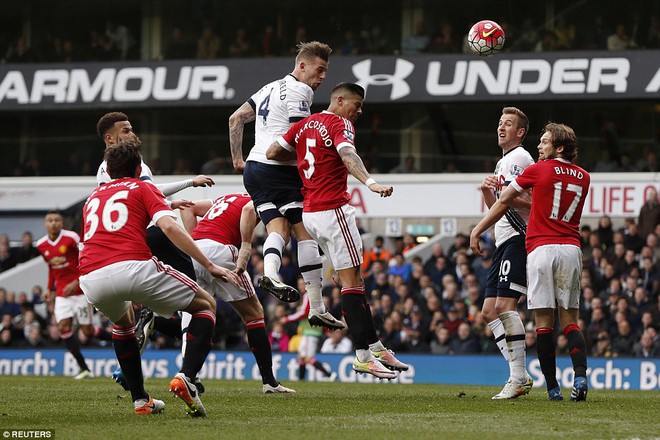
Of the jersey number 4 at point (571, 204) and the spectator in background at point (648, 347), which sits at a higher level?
the jersey number 4 at point (571, 204)

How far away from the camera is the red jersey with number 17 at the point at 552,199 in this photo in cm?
980

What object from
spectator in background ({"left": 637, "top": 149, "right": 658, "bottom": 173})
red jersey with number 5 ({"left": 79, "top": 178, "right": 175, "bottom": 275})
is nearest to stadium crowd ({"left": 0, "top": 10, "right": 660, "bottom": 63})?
spectator in background ({"left": 637, "top": 149, "right": 658, "bottom": 173})

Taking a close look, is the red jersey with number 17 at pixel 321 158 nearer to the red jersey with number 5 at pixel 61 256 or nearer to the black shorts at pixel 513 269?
the black shorts at pixel 513 269

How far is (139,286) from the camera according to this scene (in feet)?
26.0

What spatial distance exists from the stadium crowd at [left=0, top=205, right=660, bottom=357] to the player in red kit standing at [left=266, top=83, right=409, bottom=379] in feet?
25.6

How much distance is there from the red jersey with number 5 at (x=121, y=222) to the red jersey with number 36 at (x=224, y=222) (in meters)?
3.28

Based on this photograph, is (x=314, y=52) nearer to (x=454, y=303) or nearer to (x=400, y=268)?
(x=454, y=303)

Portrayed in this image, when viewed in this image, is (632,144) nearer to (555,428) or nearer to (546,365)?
(546,365)

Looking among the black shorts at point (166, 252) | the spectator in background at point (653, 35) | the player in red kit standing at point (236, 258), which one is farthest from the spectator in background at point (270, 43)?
the black shorts at point (166, 252)

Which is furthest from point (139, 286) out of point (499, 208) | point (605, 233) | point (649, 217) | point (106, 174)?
point (649, 217)

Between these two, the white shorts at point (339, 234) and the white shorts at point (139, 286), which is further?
the white shorts at point (339, 234)

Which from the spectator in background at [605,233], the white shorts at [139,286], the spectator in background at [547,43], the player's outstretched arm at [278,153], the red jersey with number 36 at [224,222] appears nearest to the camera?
the white shorts at [139,286]

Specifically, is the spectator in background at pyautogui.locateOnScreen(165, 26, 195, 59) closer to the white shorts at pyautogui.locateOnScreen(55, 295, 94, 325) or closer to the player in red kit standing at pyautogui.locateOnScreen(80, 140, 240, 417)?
the white shorts at pyautogui.locateOnScreen(55, 295, 94, 325)

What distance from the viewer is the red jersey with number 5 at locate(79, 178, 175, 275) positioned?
798 centimetres
